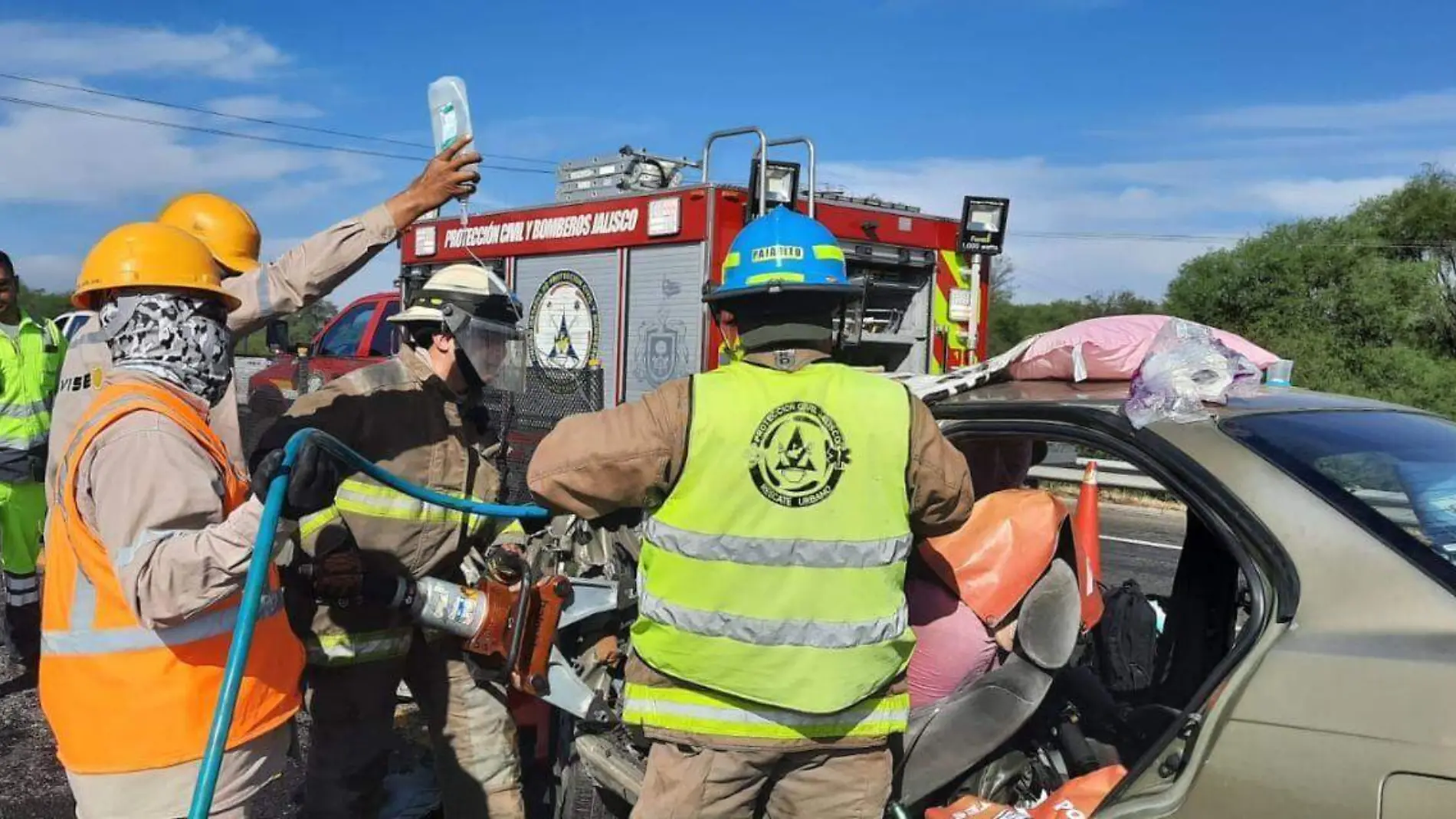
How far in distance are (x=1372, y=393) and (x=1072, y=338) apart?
16.3 meters

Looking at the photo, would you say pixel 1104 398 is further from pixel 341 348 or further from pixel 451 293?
pixel 341 348

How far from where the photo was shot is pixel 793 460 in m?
2.08

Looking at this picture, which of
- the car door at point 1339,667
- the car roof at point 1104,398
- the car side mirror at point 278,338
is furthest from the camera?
the car side mirror at point 278,338

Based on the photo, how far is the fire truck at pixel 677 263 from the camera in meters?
7.20

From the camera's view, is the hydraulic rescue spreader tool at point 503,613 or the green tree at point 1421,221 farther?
the green tree at point 1421,221

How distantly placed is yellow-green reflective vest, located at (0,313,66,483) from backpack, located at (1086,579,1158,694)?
4.83m

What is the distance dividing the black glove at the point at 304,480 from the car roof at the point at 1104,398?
5.19ft

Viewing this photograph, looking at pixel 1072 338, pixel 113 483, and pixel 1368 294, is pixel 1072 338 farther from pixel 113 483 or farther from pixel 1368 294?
pixel 1368 294

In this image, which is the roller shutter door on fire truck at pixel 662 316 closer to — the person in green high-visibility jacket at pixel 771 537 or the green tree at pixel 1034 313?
the person in green high-visibility jacket at pixel 771 537

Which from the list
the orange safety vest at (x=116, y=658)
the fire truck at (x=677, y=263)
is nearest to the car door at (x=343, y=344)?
the fire truck at (x=677, y=263)

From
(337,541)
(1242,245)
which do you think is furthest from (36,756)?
(1242,245)

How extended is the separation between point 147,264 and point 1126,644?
2818mm

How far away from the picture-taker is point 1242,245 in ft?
69.6

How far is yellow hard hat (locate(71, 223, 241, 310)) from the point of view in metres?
2.14
